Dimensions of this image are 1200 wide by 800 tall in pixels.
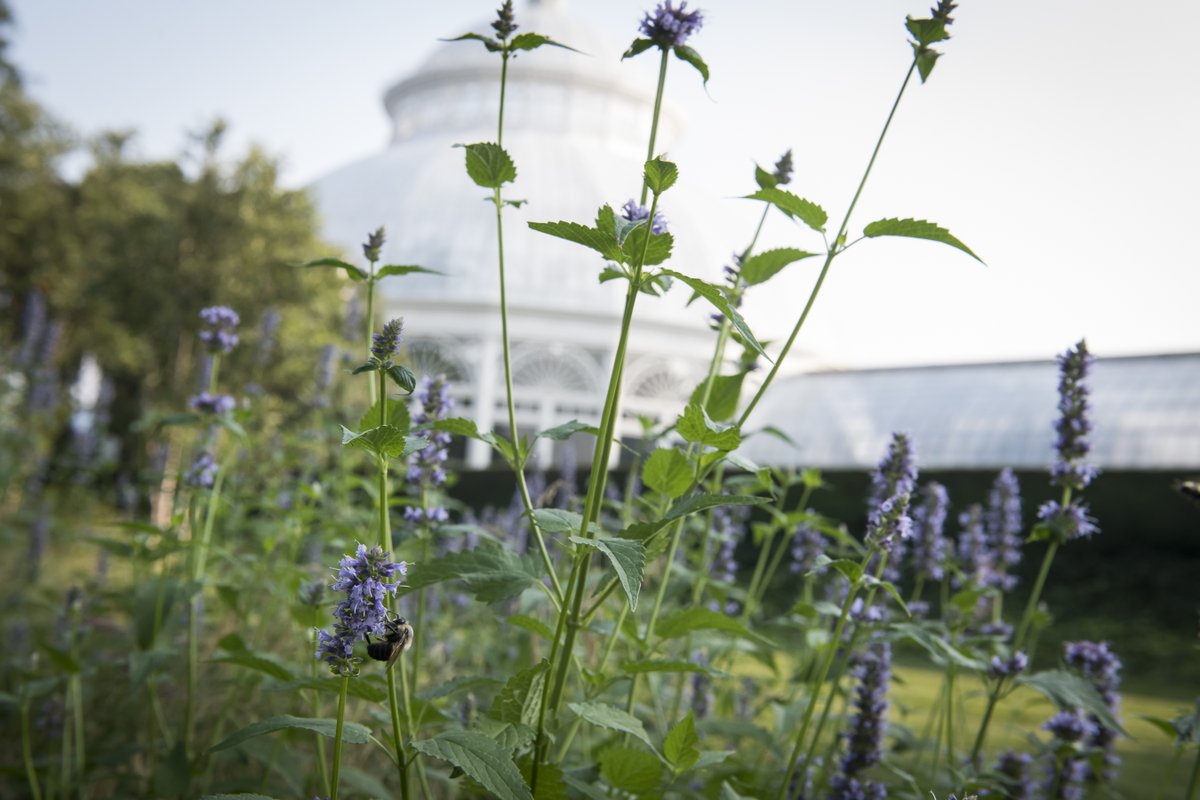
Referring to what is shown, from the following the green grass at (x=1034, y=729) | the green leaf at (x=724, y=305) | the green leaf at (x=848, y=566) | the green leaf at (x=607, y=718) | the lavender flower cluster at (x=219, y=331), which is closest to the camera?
the green leaf at (x=724, y=305)

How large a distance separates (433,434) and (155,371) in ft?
35.4

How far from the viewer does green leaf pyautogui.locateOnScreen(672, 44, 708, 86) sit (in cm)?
147

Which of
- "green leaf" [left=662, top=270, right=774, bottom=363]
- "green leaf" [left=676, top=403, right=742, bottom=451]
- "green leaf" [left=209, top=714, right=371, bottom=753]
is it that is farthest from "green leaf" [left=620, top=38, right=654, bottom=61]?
"green leaf" [left=209, top=714, right=371, bottom=753]

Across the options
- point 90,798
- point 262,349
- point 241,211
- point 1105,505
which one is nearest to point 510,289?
point 241,211

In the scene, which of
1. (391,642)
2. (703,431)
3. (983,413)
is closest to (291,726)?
(391,642)

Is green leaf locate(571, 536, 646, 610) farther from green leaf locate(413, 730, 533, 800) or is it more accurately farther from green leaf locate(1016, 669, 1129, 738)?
green leaf locate(1016, 669, 1129, 738)

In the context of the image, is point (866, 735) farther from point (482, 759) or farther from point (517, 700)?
point (482, 759)

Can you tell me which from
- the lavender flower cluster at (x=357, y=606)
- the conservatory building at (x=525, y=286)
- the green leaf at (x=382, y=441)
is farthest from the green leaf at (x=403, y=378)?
the conservatory building at (x=525, y=286)

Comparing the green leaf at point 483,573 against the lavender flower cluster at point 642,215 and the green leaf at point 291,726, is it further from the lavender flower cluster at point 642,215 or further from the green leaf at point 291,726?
the lavender flower cluster at point 642,215

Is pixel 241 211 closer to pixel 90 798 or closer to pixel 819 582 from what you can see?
pixel 819 582

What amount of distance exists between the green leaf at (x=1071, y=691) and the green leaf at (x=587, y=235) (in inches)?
47.1

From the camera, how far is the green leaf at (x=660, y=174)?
1327mm

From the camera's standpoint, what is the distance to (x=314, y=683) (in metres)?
1.35

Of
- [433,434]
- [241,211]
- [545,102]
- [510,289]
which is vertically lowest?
[433,434]
